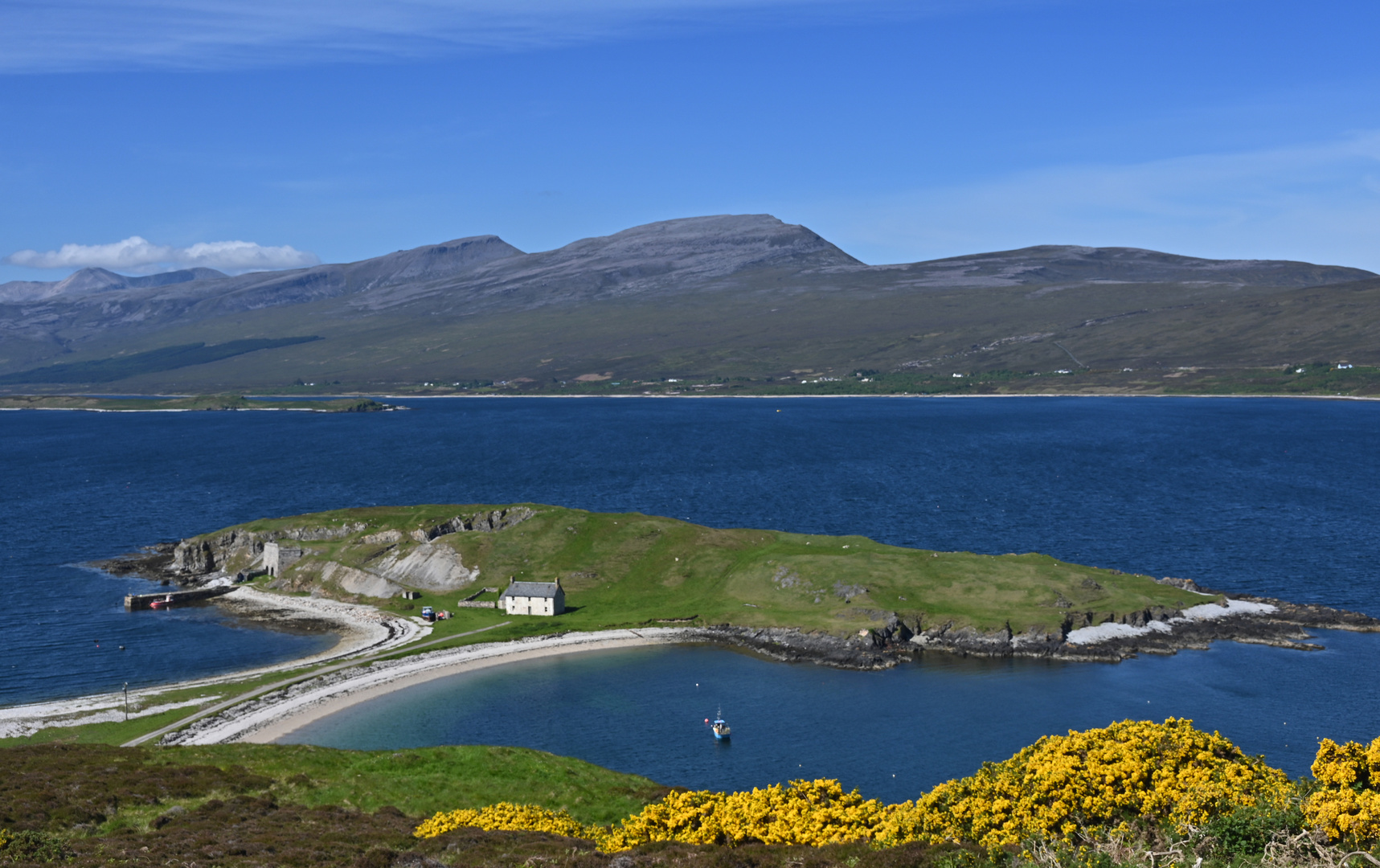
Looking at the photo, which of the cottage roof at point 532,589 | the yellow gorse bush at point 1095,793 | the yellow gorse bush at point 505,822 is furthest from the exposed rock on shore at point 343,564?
the yellow gorse bush at point 1095,793

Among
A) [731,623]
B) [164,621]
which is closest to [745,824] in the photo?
[731,623]

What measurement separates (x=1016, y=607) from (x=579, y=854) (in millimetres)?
77283

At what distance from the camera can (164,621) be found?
388 feet

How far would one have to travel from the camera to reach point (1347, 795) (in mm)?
34250

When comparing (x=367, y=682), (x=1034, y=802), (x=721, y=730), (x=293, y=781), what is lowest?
(x=721, y=730)

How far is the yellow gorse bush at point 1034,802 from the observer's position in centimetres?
4091

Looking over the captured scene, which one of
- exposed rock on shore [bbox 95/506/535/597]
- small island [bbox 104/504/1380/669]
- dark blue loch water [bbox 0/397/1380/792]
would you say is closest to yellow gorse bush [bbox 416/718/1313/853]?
dark blue loch water [bbox 0/397/1380/792]

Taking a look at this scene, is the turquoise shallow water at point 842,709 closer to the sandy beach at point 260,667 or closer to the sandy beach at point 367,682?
the sandy beach at point 367,682

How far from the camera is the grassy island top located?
109938 millimetres

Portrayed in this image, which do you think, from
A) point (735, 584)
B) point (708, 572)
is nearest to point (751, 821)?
point (735, 584)

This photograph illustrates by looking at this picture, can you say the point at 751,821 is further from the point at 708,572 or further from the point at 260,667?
the point at 708,572

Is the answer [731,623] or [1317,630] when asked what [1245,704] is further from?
[731,623]

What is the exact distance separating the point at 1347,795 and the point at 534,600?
9114 cm

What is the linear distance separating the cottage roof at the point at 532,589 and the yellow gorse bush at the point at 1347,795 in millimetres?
85706
